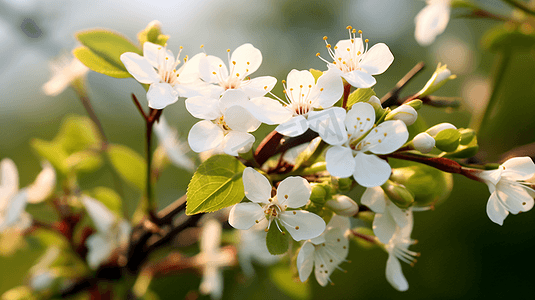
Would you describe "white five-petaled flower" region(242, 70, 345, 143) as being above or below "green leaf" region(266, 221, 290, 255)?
above

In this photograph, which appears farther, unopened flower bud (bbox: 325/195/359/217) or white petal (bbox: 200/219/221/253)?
white petal (bbox: 200/219/221/253)

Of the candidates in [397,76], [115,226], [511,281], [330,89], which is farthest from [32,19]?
[511,281]

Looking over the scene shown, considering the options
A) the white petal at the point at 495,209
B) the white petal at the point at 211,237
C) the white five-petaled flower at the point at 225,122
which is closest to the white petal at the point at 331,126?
the white five-petaled flower at the point at 225,122

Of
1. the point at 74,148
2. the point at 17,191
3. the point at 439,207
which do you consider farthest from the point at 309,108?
the point at 439,207

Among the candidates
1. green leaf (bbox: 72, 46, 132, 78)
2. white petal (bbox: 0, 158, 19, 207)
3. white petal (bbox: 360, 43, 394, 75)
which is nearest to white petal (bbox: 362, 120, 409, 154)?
white petal (bbox: 360, 43, 394, 75)

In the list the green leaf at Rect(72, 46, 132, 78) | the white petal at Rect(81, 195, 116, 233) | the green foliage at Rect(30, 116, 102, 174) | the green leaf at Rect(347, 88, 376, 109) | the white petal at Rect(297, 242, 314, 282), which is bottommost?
the white petal at Rect(81, 195, 116, 233)

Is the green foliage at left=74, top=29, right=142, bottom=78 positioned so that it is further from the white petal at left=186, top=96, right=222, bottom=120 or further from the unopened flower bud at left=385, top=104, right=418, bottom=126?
the unopened flower bud at left=385, top=104, right=418, bottom=126

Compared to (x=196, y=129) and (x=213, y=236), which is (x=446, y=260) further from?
(x=196, y=129)
